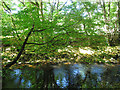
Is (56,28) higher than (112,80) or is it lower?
Answer: higher

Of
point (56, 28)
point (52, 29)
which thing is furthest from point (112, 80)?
point (52, 29)

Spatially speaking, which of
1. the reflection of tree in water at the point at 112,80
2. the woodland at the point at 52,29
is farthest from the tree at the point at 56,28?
the reflection of tree in water at the point at 112,80

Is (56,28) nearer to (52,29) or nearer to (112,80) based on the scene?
(52,29)

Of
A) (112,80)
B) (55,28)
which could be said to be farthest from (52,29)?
(112,80)

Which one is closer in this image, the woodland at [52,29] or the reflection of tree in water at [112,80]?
the woodland at [52,29]

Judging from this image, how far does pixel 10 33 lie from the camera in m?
5.06

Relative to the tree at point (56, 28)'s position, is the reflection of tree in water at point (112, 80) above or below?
below

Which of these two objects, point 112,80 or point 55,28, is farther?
point 112,80

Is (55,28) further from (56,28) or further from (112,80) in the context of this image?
(112,80)

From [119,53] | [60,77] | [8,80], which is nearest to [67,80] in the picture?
[60,77]

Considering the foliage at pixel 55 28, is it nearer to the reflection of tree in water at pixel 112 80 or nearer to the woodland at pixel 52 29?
the woodland at pixel 52 29

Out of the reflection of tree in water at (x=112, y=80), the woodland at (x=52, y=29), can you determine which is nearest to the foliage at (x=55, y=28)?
the woodland at (x=52, y=29)

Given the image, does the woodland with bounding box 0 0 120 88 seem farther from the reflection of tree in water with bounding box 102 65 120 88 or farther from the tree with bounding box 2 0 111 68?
the reflection of tree in water with bounding box 102 65 120 88

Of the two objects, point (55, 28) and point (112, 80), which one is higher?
point (55, 28)
